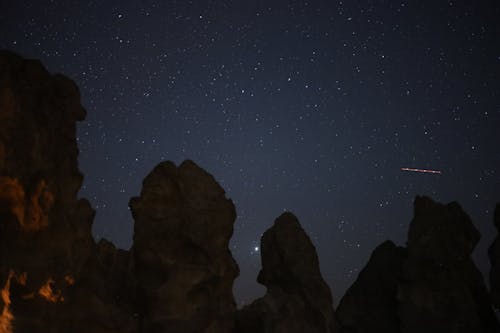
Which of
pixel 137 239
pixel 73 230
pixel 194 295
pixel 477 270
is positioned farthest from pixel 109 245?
pixel 477 270

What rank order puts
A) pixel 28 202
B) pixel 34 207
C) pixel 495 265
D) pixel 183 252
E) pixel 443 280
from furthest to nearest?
pixel 495 265, pixel 443 280, pixel 183 252, pixel 34 207, pixel 28 202

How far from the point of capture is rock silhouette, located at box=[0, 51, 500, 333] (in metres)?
17.0

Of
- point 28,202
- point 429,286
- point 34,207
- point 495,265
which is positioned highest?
point 28,202

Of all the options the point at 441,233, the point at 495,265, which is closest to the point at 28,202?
the point at 441,233

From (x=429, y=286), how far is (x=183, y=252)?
73.2 ft

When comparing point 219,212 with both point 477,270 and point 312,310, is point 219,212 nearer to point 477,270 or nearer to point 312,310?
point 312,310

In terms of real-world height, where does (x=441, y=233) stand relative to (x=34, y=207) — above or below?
below

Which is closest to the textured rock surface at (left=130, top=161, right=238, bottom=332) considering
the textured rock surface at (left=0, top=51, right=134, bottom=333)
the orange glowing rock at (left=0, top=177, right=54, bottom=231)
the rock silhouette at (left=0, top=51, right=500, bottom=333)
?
the rock silhouette at (left=0, top=51, right=500, bottom=333)

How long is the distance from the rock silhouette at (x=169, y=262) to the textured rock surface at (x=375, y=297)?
0.09 meters

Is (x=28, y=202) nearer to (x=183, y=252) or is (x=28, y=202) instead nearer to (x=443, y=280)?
(x=183, y=252)

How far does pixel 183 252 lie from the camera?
81.4ft

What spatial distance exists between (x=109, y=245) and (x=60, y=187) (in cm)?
1800

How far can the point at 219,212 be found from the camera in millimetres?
25953

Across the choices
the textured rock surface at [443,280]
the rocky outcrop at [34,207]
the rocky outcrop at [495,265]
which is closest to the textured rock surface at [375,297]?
the textured rock surface at [443,280]
